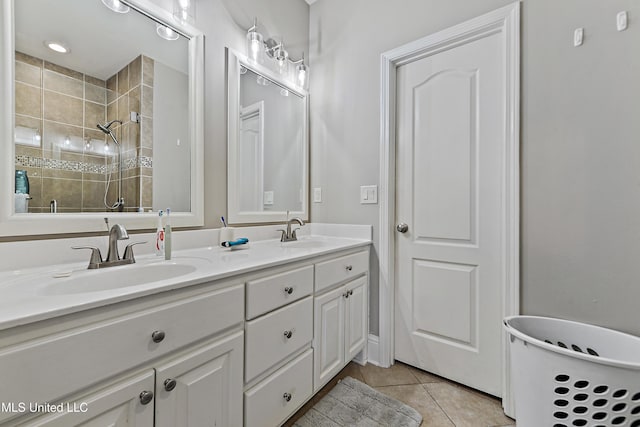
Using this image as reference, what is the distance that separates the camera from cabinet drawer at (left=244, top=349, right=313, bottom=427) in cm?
103

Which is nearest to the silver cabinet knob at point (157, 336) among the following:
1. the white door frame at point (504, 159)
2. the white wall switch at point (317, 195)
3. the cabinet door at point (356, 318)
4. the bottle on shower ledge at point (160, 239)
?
the bottle on shower ledge at point (160, 239)

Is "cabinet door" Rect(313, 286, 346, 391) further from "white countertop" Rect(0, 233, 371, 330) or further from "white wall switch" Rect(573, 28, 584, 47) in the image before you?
"white wall switch" Rect(573, 28, 584, 47)

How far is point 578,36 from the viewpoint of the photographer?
3.98 ft

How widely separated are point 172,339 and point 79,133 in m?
0.91

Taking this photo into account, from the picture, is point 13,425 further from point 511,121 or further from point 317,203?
point 511,121

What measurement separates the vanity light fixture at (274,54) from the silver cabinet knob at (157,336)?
1.59 m

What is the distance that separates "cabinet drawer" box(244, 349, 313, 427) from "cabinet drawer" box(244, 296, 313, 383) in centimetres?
6

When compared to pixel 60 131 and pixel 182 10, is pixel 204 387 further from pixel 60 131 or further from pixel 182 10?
pixel 182 10

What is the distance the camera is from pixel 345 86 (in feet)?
6.45

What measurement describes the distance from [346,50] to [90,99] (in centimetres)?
157

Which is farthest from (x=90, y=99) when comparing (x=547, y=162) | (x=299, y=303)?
(x=547, y=162)

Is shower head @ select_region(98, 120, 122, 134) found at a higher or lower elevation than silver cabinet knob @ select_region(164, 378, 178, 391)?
higher

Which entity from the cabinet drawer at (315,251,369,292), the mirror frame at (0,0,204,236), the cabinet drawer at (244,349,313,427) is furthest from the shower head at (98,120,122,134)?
the cabinet drawer at (244,349,313,427)

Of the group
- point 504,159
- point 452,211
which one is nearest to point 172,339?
point 452,211
